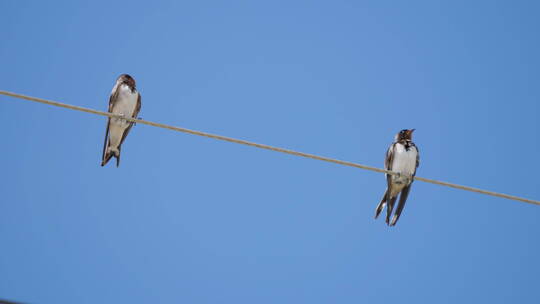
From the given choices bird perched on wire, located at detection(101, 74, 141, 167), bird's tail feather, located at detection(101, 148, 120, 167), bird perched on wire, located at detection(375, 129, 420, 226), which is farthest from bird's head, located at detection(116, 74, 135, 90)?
bird perched on wire, located at detection(375, 129, 420, 226)

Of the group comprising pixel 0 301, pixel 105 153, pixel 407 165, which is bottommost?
pixel 0 301

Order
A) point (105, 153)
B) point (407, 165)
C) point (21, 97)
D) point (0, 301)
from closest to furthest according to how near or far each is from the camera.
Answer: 1. point (0, 301)
2. point (21, 97)
3. point (407, 165)
4. point (105, 153)

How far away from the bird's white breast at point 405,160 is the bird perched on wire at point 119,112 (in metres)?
3.86

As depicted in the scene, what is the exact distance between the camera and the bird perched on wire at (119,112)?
10688mm

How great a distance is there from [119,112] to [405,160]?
4.14 m

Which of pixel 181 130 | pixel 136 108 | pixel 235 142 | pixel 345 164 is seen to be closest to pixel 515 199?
pixel 345 164

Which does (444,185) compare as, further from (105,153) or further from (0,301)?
(105,153)

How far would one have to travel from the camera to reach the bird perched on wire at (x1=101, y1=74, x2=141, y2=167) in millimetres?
10688

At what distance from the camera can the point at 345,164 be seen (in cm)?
607

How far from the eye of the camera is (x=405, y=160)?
393 inches

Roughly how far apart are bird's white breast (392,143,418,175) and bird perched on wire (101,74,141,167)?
386 centimetres

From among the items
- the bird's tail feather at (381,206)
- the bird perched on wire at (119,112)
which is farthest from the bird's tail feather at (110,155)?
the bird's tail feather at (381,206)

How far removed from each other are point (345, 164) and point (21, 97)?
8.55ft

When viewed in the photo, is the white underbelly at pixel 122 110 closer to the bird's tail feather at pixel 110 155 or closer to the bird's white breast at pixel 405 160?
the bird's tail feather at pixel 110 155
